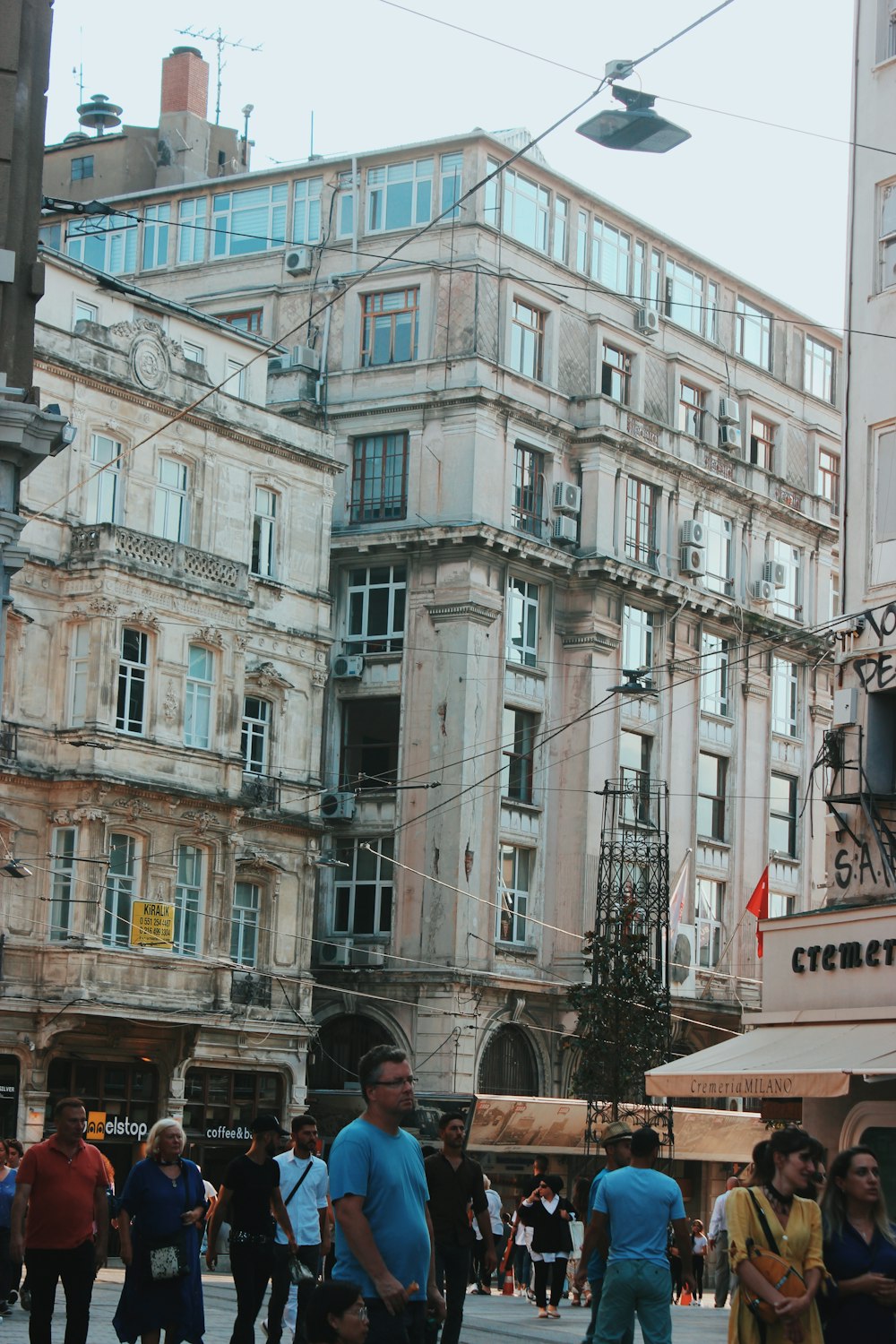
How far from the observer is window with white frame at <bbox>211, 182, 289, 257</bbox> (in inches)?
2034

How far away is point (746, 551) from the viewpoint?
182 feet

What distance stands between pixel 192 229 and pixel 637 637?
14578 millimetres

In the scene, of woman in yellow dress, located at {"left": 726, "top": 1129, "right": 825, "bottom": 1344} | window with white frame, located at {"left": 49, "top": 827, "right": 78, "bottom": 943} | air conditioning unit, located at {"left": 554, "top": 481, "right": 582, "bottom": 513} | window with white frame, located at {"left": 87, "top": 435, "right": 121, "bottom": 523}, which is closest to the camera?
woman in yellow dress, located at {"left": 726, "top": 1129, "right": 825, "bottom": 1344}

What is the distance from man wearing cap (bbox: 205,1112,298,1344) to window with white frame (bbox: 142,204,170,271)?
137 feet

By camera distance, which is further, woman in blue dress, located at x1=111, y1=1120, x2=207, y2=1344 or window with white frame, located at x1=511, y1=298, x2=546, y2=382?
window with white frame, located at x1=511, y1=298, x2=546, y2=382

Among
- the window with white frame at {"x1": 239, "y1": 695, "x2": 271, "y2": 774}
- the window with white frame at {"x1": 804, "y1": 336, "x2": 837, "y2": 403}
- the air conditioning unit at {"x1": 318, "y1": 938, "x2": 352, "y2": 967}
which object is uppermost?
the window with white frame at {"x1": 804, "y1": 336, "x2": 837, "y2": 403}

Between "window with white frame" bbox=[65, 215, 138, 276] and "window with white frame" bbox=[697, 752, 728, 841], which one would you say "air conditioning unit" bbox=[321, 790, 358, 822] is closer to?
"window with white frame" bbox=[697, 752, 728, 841]

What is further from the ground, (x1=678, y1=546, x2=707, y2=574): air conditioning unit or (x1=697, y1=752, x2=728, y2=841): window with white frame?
(x1=678, y1=546, x2=707, y2=574): air conditioning unit

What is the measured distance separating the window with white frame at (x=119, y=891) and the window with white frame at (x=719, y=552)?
1960 cm

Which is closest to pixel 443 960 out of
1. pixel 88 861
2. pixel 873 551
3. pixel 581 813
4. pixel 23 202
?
pixel 581 813

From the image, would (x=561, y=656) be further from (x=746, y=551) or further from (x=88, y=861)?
(x=88, y=861)

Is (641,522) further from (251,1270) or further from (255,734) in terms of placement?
(251,1270)

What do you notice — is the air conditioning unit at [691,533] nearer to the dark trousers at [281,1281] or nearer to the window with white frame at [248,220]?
the window with white frame at [248,220]

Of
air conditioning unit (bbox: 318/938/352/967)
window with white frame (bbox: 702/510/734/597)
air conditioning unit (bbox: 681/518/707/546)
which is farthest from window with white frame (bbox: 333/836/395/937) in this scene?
window with white frame (bbox: 702/510/734/597)
